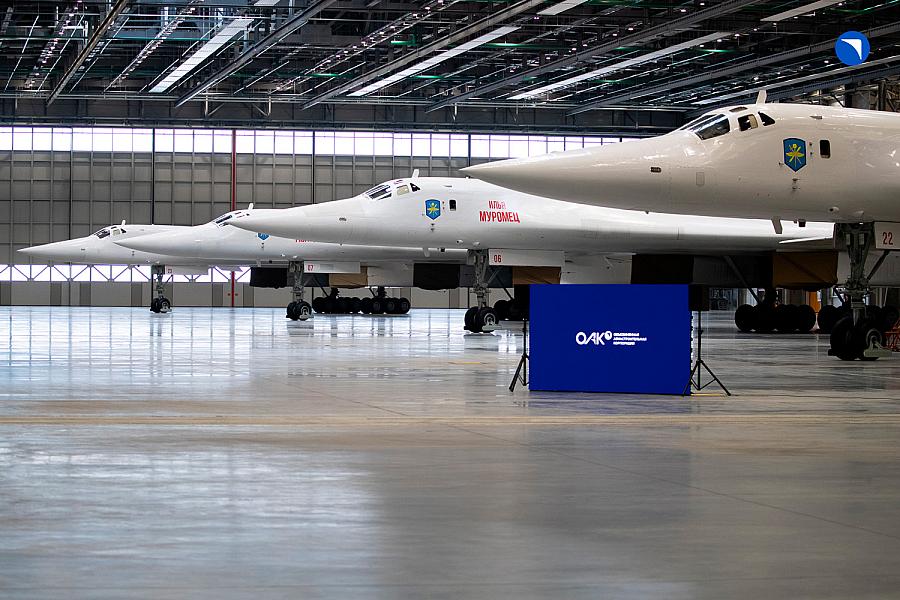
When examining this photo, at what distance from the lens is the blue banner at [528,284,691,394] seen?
9.70 meters

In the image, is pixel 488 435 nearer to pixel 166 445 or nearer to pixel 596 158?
pixel 166 445

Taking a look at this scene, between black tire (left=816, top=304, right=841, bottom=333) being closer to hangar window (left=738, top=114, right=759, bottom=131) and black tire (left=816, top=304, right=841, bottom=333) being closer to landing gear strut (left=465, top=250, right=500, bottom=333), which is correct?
landing gear strut (left=465, top=250, right=500, bottom=333)

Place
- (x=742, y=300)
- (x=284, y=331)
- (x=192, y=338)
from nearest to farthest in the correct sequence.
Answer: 1. (x=192, y=338)
2. (x=284, y=331)
3. (x=742, y=300)

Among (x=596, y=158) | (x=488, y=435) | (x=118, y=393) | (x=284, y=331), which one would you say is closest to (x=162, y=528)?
(x=488, y=435)

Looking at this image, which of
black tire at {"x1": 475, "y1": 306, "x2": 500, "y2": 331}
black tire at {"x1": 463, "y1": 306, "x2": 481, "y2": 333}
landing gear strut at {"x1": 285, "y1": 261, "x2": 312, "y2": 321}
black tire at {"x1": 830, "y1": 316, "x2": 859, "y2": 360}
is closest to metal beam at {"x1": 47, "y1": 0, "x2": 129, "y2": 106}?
landing gear strut at {"x1": 285, "y1": 261, "x2": 312, "y2": 321}

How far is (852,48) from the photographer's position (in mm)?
23500

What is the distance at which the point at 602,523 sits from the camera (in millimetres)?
4156

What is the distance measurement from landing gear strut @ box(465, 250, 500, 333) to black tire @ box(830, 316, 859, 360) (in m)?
7.87

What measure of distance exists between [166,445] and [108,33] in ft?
90.3

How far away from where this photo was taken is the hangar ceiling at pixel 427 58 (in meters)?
27.3

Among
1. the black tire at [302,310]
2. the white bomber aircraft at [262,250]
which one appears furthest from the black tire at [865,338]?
the black tire at [302,310]

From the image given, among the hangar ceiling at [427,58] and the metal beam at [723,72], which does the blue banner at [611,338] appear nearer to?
the hangar ceiling at [427,58]

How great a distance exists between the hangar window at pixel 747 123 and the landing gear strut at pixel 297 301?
17797 mm

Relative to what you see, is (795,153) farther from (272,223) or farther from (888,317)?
(272,223)
